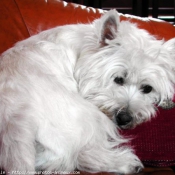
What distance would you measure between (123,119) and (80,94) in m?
0.27

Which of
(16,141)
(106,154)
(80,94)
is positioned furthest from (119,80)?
(16,141)

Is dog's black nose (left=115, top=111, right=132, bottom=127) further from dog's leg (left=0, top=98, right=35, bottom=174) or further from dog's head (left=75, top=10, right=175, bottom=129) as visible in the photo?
dog's leg (left=0, top=98, right=35, bottom=174)

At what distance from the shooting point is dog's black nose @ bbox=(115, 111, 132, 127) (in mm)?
1497

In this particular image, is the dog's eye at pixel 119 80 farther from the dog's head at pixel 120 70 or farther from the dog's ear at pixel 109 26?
the dog's ear at pixel 109 26

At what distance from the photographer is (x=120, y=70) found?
162cm

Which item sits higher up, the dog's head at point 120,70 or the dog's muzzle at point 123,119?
the dog's head at point 120,70

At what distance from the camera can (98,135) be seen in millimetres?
1380

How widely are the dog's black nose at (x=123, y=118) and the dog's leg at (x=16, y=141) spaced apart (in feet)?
1.59

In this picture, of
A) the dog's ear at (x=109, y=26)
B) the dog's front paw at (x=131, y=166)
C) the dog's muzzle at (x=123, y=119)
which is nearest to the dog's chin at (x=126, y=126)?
the dog's muzzle at (x=123, y=119)

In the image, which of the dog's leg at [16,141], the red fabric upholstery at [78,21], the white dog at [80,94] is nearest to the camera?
the dog's leg at [16,141]

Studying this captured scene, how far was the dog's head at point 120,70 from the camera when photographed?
157 centimetres

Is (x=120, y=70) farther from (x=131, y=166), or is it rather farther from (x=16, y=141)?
(x=16, y=141)

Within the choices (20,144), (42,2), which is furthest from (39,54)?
(42,2)

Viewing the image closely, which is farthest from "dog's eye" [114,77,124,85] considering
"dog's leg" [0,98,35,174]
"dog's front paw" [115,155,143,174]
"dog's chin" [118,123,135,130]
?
"dog's leg" [0,98,35,174]
